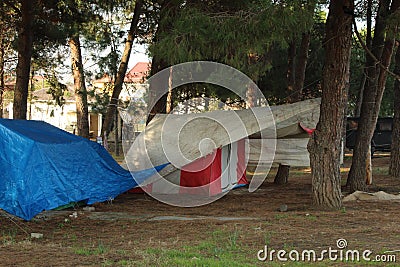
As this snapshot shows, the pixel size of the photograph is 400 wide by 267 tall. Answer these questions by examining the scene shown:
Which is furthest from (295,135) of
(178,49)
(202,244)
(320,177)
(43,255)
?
(43,255)

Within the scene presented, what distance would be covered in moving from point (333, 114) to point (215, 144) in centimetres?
227

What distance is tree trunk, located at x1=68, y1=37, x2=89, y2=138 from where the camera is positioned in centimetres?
1653

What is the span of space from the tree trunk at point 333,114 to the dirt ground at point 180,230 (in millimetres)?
440

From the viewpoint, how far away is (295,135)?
12.0m

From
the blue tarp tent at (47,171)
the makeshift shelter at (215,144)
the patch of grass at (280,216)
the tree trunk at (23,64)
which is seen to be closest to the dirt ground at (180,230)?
the patch of grass at (280,216)

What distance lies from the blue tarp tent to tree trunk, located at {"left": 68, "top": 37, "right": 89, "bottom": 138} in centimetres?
648

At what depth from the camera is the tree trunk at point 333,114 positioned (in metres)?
8.88

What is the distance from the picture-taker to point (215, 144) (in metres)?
10.1

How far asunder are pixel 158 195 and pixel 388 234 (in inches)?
218

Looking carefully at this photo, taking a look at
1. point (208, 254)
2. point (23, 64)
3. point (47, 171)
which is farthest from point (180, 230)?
point (23, 64)

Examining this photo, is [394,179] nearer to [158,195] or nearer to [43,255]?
[158,195]

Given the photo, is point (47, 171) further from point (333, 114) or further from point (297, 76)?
point (297, 76)

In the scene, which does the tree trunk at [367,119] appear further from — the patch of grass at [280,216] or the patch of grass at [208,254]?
the patch of grass at [208,254]

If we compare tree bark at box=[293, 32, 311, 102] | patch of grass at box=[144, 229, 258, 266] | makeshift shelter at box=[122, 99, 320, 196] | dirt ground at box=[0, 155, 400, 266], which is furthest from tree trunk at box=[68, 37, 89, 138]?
patch of grass at box=[144, 229, 258, 266]
